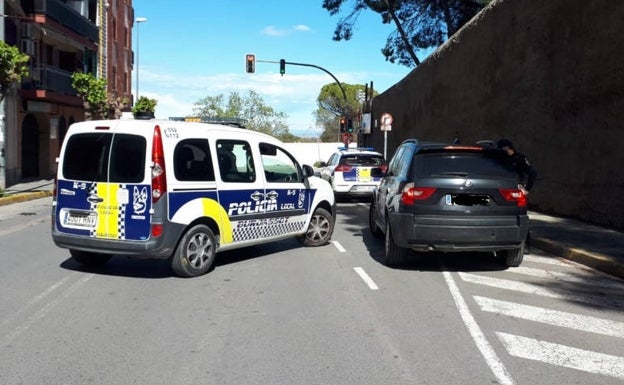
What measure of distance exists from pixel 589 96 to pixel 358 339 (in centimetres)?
967

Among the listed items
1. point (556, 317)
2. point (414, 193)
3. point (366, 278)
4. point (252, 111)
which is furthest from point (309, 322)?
point (252, 111)

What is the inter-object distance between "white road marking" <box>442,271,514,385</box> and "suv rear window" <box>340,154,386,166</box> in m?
10.7

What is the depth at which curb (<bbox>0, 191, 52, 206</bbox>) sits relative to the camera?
1810 cm

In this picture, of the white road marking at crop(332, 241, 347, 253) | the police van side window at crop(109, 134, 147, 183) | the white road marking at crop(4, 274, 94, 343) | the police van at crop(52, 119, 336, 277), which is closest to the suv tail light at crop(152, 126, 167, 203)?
the police van at crop(52, 119, 336, 277)

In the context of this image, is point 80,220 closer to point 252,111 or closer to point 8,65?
point 8,65

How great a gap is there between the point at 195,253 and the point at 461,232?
11.1ft

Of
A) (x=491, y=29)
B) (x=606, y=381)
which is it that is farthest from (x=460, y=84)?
(x=606, y=381)

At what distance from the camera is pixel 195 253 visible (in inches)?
308

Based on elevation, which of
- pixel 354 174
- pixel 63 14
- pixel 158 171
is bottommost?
pixel 354 174

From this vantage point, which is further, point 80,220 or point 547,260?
point 547,260

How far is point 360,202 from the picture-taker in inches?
768

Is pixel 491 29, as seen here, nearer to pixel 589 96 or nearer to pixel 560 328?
pixel 589 96

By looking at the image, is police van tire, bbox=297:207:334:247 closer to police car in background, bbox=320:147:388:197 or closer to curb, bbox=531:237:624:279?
curb, bbox=531:237:624:279

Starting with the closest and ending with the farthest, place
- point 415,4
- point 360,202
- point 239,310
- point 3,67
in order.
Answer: point 239,310 → point 3,67 → point 360,202 → point 415,4
